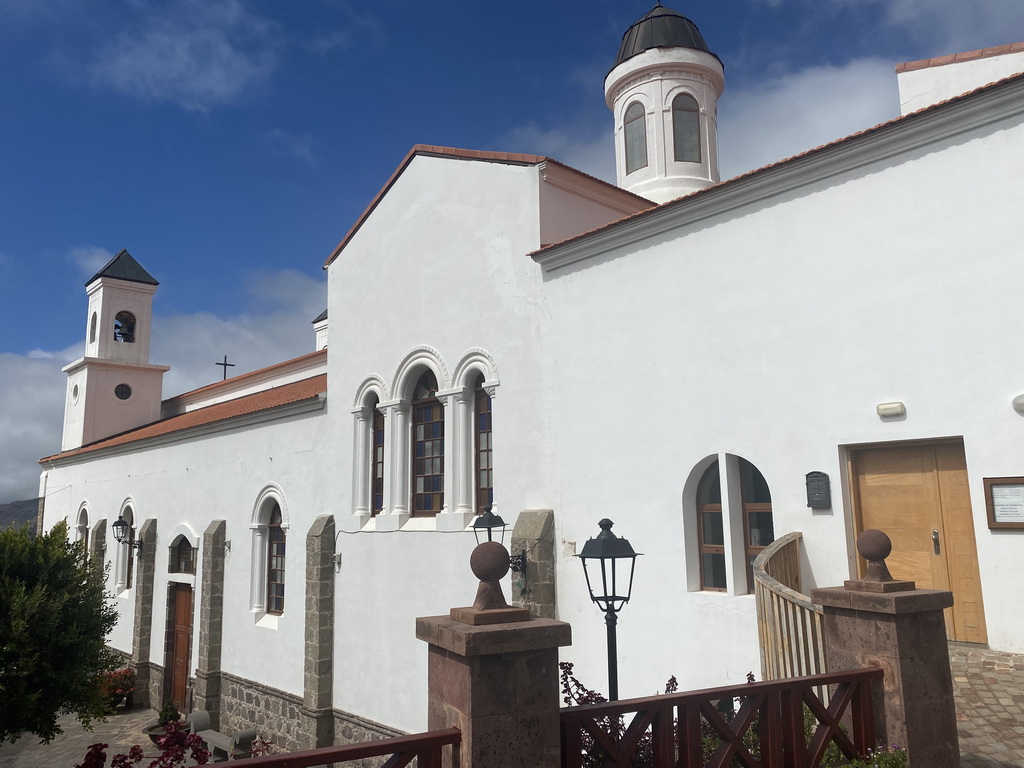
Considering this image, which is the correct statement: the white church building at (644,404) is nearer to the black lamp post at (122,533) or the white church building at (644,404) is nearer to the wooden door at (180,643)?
the wooden door at (180,643)

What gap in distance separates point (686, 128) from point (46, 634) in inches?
606

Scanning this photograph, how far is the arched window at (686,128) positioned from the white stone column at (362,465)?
28.6 feet

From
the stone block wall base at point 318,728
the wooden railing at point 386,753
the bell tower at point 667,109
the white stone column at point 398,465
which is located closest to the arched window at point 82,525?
the stone block wall base at point 318,728

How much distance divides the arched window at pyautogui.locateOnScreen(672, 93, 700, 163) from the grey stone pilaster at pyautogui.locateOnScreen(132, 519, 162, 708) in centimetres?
1542

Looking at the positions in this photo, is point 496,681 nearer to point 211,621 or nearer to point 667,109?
point 211,621

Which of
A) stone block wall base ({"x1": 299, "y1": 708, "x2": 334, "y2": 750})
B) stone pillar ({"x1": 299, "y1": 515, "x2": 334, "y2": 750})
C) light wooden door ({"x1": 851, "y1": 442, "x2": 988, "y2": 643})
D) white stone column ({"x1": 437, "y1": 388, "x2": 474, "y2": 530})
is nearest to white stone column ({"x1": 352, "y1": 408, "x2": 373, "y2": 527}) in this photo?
stone pillar ({"x1": 299, "y1": 515, "x2": 334, "y2": 750})

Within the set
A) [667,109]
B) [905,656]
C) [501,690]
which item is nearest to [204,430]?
[667,109]

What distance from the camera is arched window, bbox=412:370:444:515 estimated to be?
40.1 feet

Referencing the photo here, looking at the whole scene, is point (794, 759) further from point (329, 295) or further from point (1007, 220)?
point (329, 295)

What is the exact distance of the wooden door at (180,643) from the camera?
18016 millimetres

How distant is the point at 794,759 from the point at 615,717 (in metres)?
1.21

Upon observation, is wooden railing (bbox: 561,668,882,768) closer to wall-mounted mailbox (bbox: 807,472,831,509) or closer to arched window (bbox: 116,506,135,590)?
wall-mounted mailbox (bbox: 807,472,831,509)

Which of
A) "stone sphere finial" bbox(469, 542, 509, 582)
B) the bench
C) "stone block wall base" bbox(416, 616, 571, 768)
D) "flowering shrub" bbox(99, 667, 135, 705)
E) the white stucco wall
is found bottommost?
the bench

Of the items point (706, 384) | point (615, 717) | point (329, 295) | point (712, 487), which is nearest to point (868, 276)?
point (706, 384)
